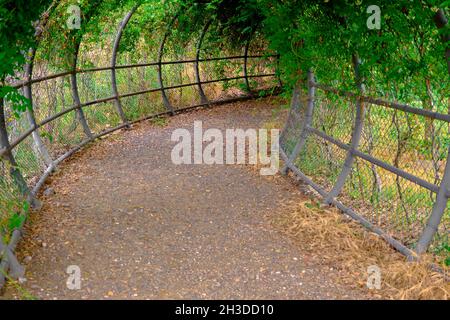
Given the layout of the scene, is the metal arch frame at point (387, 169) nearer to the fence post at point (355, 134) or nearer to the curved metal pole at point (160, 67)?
the fence post at point (355, 134)

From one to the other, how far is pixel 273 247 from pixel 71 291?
1.66 meters

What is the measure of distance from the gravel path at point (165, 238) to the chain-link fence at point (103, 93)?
0.96 ft

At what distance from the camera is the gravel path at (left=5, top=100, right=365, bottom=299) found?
347cm

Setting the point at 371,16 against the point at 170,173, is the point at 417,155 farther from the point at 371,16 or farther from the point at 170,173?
the point at 170,173

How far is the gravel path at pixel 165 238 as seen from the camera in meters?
3.47

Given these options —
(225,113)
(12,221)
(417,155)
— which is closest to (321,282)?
(417,155)

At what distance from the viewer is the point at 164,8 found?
9.98m

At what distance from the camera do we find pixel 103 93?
9.18 meters
